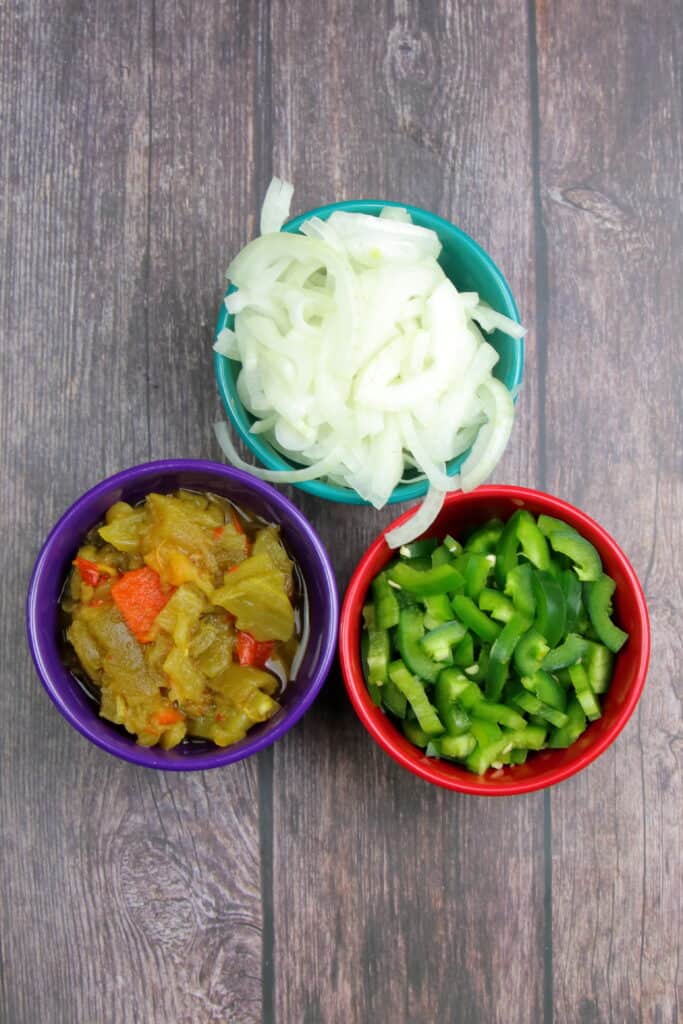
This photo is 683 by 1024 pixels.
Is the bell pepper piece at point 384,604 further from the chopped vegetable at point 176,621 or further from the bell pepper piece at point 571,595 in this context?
the bell pepper piece at point 571,595

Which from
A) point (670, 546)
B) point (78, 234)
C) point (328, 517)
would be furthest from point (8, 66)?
point (670, 546)

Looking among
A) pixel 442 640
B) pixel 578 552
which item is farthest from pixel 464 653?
pixel 578 552

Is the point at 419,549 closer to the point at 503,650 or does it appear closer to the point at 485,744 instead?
the point at 503,650

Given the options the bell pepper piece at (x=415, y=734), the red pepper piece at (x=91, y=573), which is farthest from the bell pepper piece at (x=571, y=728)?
the red pepper piece at (x=91, y=573)

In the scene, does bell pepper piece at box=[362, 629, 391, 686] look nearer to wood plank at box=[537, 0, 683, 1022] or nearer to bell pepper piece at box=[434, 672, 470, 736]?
bell pepper piece at box=[434, 672, 470, 736]

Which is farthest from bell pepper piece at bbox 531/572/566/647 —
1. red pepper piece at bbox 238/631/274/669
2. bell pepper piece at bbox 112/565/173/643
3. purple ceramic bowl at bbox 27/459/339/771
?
bell pepper piece at bbox 112/565/173/643

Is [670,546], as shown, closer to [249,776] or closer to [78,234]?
[249,776]

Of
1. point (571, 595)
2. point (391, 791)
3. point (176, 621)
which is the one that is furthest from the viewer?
point (391, 791)
